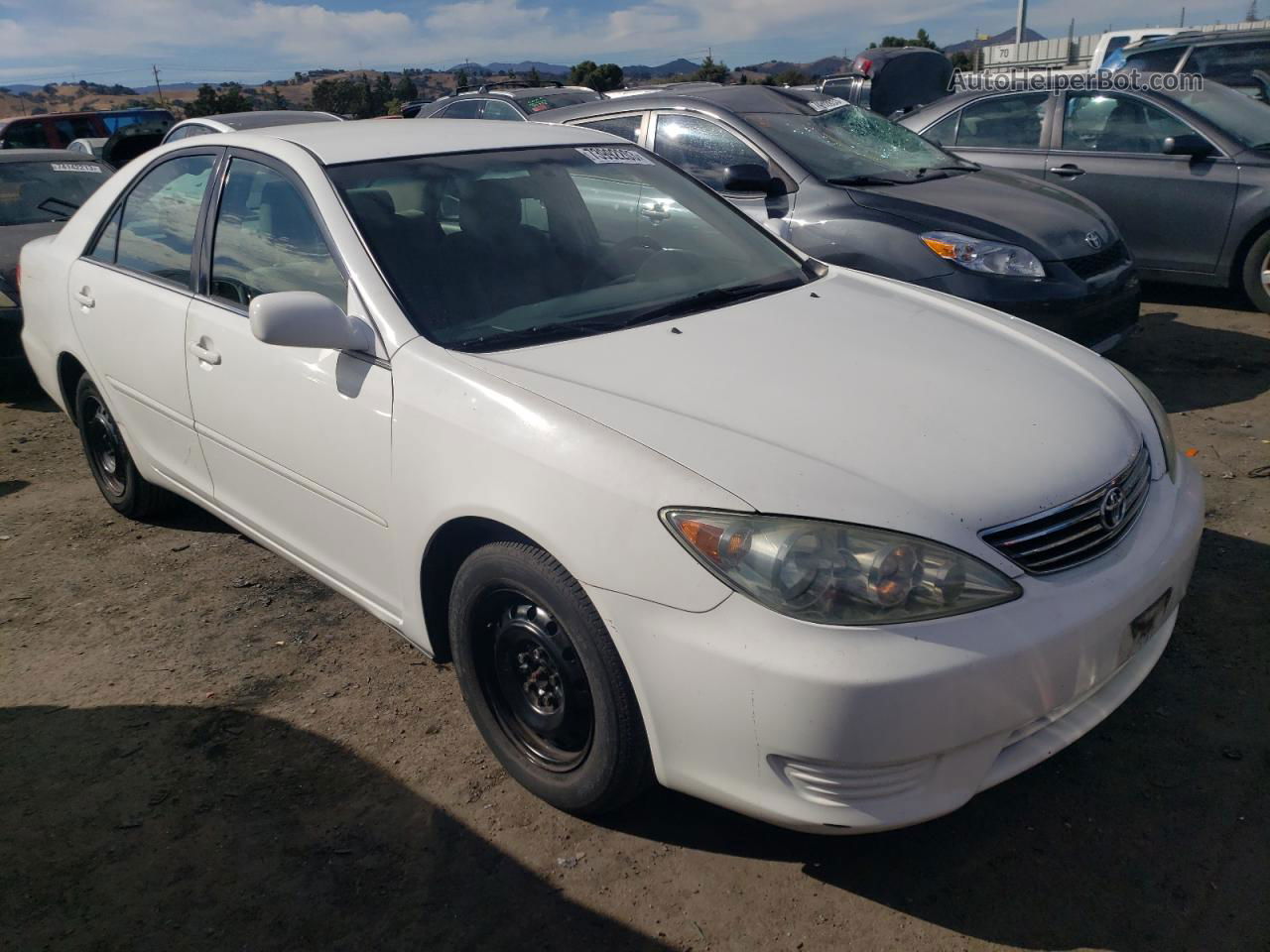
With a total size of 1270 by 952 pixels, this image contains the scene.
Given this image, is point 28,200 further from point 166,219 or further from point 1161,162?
point 1161,162

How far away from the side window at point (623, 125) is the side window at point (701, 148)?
17cm

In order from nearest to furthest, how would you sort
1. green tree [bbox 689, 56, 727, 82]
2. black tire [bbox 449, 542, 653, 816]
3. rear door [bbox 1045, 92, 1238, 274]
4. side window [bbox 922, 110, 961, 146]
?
black tire [bbox 449, 542, 653, 816], rear door [bbox 1045, 92, 1238, 274], side window [bbox 922, 110, 961, 146], green tree [bbox 689, 56, 727, 82]

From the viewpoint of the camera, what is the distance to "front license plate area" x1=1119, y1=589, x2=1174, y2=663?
239 cm

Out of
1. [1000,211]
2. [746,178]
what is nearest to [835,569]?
[746,178]

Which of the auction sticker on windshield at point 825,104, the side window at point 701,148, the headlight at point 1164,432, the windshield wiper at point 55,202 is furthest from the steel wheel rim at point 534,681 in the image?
the windshield wiper at point 55,202

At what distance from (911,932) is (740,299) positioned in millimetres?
1838

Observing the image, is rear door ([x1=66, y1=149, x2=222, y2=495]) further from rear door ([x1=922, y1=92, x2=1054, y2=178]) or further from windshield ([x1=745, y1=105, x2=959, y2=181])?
rear door ([x1=922, y1=92, x2=1054, y2=178])

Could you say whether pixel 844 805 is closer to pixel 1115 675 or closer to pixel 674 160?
pixel 1115 675

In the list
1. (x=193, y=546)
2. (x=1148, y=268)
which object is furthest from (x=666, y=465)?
(x=1148, y=268)

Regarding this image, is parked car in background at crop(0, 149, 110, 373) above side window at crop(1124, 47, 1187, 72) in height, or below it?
below

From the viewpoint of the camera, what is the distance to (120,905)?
2.45 metres

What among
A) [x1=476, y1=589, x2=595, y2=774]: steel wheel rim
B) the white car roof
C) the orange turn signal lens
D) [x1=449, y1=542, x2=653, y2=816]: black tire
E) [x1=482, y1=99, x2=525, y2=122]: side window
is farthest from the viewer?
[x1=482, y1=99, x2=525, y2=122]: side window

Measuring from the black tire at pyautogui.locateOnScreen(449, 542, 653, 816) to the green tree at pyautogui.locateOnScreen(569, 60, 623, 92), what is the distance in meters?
38.8

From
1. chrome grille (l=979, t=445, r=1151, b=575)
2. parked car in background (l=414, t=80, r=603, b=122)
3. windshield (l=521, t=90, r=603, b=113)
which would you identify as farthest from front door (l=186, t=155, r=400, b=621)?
windshield (l=521, t=90, r=603, b=113)
